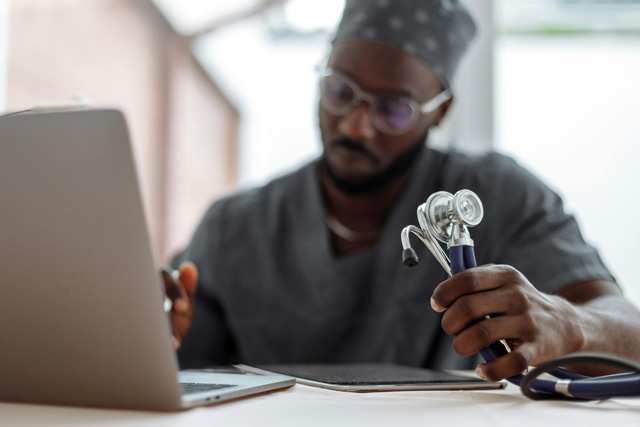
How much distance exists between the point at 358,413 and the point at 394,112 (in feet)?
2.92

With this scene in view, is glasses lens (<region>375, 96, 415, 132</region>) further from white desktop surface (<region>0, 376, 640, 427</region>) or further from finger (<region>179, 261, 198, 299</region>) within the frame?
white desktop surface (<region>0, 376, 640, 427</region>)

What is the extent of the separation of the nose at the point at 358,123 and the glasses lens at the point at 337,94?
2 centimetres

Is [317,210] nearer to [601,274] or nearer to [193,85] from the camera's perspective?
[601,274]

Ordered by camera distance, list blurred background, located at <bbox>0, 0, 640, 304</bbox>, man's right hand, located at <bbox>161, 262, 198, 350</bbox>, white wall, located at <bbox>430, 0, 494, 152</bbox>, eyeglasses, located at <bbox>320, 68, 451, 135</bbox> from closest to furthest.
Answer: man's right hand, located at <bbox>161, 262, 198, 350</bbox> < eyeglasses, located at <bbox>320, 68, 451, 135</bbox> < blurred background, located at <bbox>0, 0, 640, 304</bbox> < white wall, located at <bbox>430, 0, 494, 152</bbox>

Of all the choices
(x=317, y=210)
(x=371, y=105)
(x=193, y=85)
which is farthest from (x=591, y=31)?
(x=193, y=85)

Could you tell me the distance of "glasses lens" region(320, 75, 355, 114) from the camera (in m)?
1.30

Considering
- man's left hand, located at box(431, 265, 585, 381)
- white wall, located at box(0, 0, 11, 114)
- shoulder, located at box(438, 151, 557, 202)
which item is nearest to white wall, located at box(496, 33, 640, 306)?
shoulder, located at box(438, 151, 557, 202)

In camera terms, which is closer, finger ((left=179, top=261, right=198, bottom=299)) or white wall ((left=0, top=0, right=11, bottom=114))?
finger ((left=179, top=261, right=198, bottom=299))

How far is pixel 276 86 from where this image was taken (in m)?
2.20

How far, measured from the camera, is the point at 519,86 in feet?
6.14

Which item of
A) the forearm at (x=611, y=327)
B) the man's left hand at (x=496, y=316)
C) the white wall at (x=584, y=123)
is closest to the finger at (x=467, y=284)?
the man's left hand at (x=496, y=316)

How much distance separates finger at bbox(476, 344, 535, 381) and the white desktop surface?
2 centimetres

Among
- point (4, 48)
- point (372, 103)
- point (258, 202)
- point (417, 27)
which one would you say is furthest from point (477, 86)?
point (4, 48)

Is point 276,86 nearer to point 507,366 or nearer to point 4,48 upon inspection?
point 4,48
